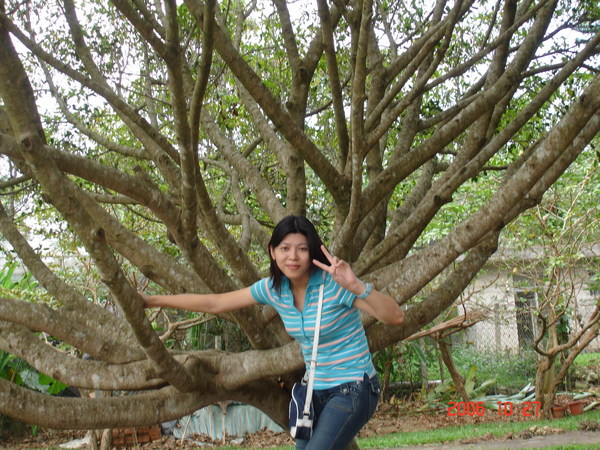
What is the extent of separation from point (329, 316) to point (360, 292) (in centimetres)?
23

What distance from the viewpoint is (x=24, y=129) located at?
236cm

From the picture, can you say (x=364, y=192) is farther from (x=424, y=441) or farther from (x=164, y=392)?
(x=424, y=441)

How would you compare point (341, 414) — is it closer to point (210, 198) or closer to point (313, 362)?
point (313, 362)

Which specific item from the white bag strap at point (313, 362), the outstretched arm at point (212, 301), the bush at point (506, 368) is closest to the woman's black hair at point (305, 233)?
the white bag strap at point (313, 362)

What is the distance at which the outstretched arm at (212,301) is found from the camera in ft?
10.3

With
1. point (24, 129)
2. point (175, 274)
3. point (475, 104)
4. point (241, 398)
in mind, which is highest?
point (475, 104)

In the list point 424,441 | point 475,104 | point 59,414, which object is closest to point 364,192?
point 475,104

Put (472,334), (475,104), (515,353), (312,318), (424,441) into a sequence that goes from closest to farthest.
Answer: (312,318) → (475,104) → (424,441) → (515,353) → (472,334)

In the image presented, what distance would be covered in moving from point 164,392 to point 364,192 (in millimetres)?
1810

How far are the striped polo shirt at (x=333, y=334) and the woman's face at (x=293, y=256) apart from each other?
0.31 feet

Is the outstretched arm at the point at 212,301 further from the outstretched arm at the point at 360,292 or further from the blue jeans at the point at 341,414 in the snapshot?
the blue jeans at the point at 341,414

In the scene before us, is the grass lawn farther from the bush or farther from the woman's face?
the woman's face

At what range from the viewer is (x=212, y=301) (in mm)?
3211
